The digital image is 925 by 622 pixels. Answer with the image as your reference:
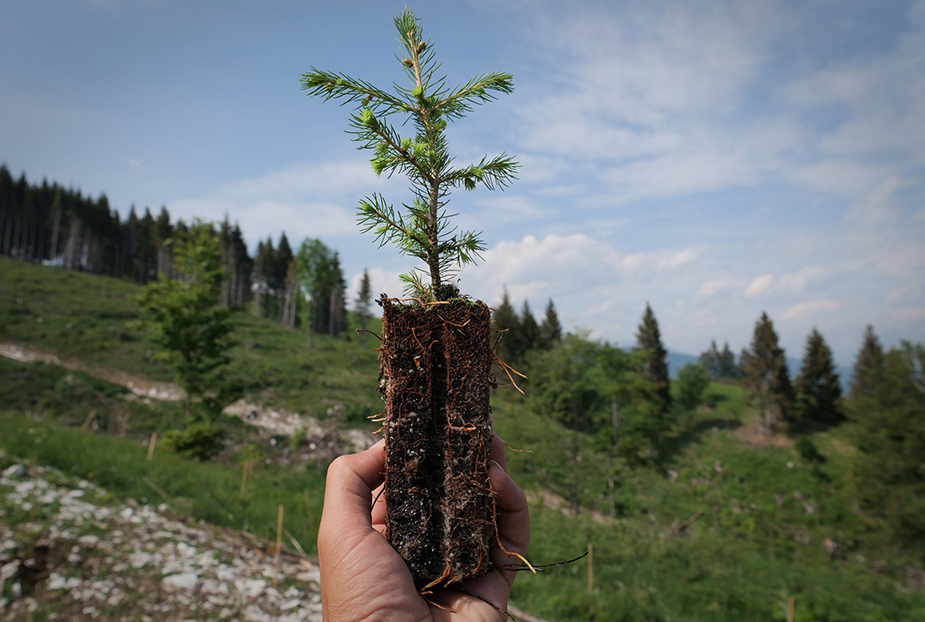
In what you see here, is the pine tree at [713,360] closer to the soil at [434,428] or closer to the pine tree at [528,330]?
the pine tree at [528,330]

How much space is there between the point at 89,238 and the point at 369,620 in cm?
8126

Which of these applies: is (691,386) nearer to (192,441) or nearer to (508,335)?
(508,335)

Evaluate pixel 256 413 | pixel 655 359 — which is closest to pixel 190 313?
pixel 256 413

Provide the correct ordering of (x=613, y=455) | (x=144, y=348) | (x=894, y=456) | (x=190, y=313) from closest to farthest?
(x=190, y=313) < (x=613, y=455) < (x=894, y=456) < (x=144, y=348)

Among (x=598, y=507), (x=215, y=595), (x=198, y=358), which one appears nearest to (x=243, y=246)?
(x=198, y=358)

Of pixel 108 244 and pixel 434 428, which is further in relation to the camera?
pixel 108 244

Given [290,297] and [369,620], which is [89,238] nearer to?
[290,297]

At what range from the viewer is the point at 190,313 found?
13633 mm

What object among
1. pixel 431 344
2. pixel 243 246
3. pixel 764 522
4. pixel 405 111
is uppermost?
pixel 243 246

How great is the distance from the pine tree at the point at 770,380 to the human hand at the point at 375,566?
45.4 meters

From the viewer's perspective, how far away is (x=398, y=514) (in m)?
2.27

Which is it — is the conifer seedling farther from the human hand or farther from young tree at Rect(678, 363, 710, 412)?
young tree at Rect(678, 363, 710, 412)

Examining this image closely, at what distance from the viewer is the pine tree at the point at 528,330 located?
144 ft

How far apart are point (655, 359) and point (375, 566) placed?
4566 centimetres
